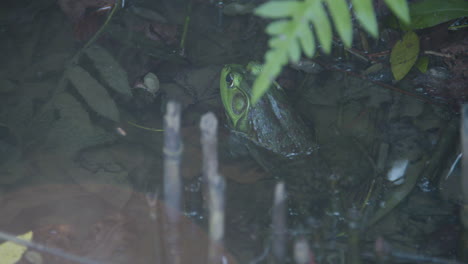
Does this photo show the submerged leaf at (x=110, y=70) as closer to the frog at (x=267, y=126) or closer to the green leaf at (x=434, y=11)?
the frog at (x=267, y=126)

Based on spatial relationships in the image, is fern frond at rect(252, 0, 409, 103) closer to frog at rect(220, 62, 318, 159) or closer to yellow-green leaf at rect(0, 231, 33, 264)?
yellow-green leaf at rect(0, 231, 33, 264)

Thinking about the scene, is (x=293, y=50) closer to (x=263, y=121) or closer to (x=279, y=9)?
(x=279, y=9)

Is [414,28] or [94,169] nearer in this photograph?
[94,169]

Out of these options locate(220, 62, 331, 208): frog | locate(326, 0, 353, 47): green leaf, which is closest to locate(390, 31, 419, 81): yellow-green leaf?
locate(220, 62, 331, 208): frog

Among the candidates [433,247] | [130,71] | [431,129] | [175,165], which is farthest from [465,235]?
[130,71]

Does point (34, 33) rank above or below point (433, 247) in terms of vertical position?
above

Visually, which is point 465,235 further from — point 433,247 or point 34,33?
point 34,33

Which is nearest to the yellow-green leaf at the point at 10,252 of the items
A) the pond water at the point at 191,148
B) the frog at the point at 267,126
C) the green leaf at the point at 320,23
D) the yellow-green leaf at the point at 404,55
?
the pond water at the point at 191,148
